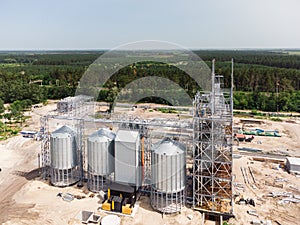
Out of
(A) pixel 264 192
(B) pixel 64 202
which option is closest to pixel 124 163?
(B) pixel 64 202

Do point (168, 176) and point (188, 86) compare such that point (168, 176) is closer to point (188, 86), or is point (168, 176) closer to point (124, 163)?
point (124, 163)

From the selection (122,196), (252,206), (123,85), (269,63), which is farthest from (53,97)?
(269,63)

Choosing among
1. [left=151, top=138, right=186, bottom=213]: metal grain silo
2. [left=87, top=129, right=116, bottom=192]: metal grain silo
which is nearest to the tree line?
[left=87, top=129, right=116, bottom=192]: metal grain silo

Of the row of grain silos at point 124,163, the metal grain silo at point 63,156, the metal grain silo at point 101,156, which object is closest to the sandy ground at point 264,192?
the row of grain silos at point 124,163

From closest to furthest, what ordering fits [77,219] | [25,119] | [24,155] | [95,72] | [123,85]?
[77,219] < [24,155] < [25,119] < [123,85] < [95,72]

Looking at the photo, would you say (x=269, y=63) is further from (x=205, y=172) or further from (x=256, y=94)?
(x=205, y=172)
